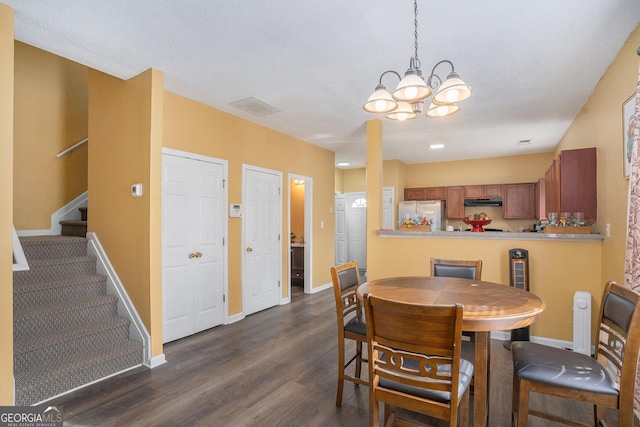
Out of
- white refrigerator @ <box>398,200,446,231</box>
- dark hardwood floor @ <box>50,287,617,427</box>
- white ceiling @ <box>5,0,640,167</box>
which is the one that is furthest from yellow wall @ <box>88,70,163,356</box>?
white refrigerator @ <box>398,200,446,231</box>

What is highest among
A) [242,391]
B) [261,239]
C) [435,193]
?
→ [435,193]

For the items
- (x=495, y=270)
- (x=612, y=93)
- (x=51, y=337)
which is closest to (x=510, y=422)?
(x=495, y=270)

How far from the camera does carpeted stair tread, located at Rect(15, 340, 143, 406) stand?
2238mm

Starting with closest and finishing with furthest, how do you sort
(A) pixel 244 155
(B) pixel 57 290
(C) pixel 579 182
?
1. (B) pixel 57 290
2. (C) pixel 579 182
3. (A) pixel 244 155

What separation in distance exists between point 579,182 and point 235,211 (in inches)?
151

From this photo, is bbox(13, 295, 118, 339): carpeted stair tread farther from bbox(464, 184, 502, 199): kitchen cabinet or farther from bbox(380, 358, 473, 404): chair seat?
bbox(464, 184, 502, 199): kitchen cabinet

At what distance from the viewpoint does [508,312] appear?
1656 millimetres

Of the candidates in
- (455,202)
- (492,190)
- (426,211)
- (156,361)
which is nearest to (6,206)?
(156,361)

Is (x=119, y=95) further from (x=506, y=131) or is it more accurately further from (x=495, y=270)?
(x=506, y=131)

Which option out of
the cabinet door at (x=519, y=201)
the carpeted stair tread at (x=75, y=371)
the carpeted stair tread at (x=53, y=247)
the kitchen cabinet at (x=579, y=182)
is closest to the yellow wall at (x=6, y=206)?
the carpeted stair tread at (x=75, y=371)

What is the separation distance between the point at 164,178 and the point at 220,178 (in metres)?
→ 0.72

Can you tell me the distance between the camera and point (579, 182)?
331 cm

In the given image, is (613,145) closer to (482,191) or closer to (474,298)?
(474,298)

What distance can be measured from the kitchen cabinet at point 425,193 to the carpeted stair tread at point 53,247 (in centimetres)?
616
